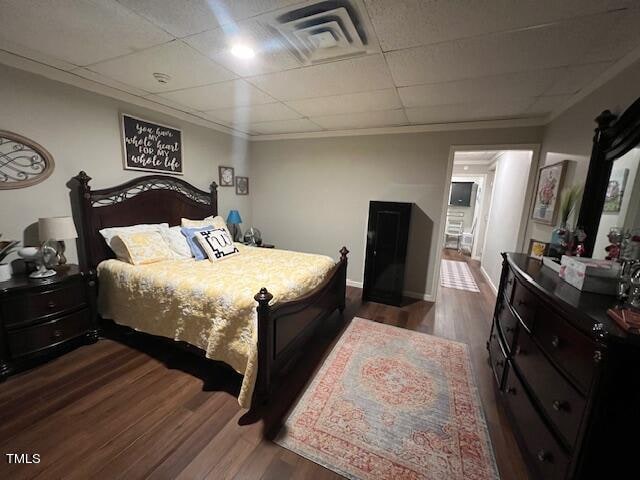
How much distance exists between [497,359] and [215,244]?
112 inches

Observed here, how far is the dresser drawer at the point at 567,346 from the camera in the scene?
102cm

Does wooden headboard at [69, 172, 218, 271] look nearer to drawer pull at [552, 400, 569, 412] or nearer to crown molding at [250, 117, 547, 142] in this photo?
crown molding at [250, 117, 547, 142]

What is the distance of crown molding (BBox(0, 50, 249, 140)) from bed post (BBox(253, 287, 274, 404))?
2.58m

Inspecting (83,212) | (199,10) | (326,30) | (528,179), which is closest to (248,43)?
(199,10)

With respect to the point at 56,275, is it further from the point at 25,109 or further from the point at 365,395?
the point at 365,395

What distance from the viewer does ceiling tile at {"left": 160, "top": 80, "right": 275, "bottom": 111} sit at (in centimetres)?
239

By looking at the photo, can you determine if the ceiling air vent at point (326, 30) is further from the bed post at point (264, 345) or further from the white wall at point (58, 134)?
the white wall at point (58, 134)

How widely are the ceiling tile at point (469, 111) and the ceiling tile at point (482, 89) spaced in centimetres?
16

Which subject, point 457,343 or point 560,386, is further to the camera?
point 457,343

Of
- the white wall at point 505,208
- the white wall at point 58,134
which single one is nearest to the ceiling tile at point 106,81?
the white wall at point 58,134

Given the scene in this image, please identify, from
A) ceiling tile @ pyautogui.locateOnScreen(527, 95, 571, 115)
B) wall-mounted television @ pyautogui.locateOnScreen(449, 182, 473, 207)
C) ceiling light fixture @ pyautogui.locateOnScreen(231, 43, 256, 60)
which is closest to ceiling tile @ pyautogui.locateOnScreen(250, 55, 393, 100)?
ceiling light fixture @ pyautogui.locateOnScreen(231, 43, 256, 60)

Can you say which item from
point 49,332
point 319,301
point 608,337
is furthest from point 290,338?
point 49,332

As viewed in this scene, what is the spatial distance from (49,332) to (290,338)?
194cm

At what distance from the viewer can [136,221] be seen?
→ 288 cm
